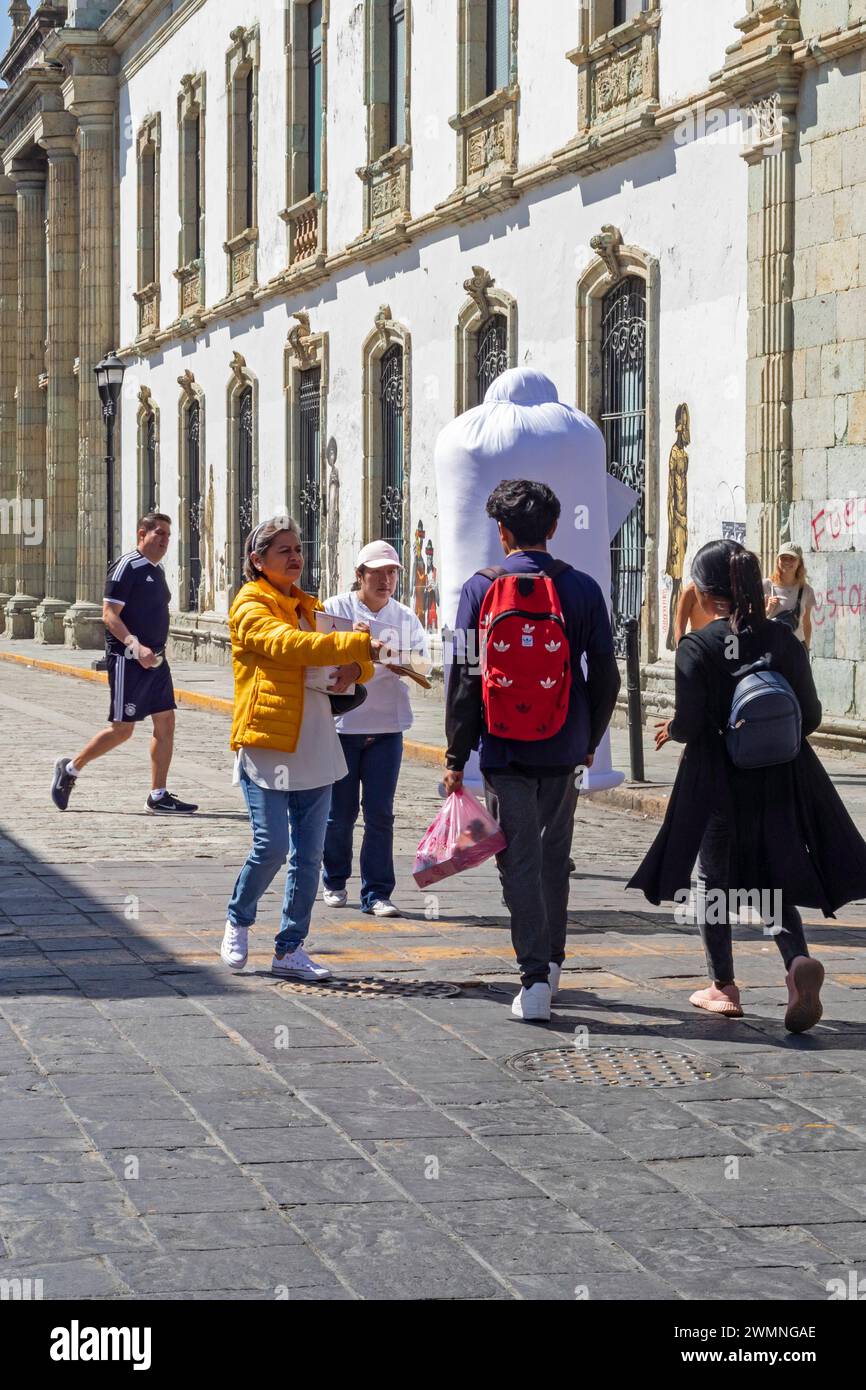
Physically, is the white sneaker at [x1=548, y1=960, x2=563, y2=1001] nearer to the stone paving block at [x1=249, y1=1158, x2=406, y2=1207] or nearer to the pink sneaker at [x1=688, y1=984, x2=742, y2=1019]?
the pink sneaker at [x1=688, y1=984, x2=742, y2=1019]

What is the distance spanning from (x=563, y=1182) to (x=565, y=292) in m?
15.3

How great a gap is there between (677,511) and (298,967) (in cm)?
1048

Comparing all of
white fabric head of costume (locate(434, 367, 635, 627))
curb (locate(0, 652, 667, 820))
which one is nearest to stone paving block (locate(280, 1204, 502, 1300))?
white fabric head of costume (locate(434, 367, 635, 627))

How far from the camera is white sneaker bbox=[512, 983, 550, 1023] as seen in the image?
273 inches

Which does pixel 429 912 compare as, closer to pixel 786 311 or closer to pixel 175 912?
pixel 175 912

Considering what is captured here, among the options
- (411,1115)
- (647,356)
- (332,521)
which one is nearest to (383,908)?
(411,1115)

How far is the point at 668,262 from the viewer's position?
17594mm

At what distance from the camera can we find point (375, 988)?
749 cm

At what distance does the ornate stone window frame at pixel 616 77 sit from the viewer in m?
17.8

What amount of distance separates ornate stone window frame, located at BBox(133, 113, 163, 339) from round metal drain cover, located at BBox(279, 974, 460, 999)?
29.5m

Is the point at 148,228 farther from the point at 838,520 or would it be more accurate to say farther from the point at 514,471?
the point at 514,471

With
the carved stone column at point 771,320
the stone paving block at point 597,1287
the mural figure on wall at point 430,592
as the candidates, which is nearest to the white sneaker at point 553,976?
the stone paving block at point 597,1287
